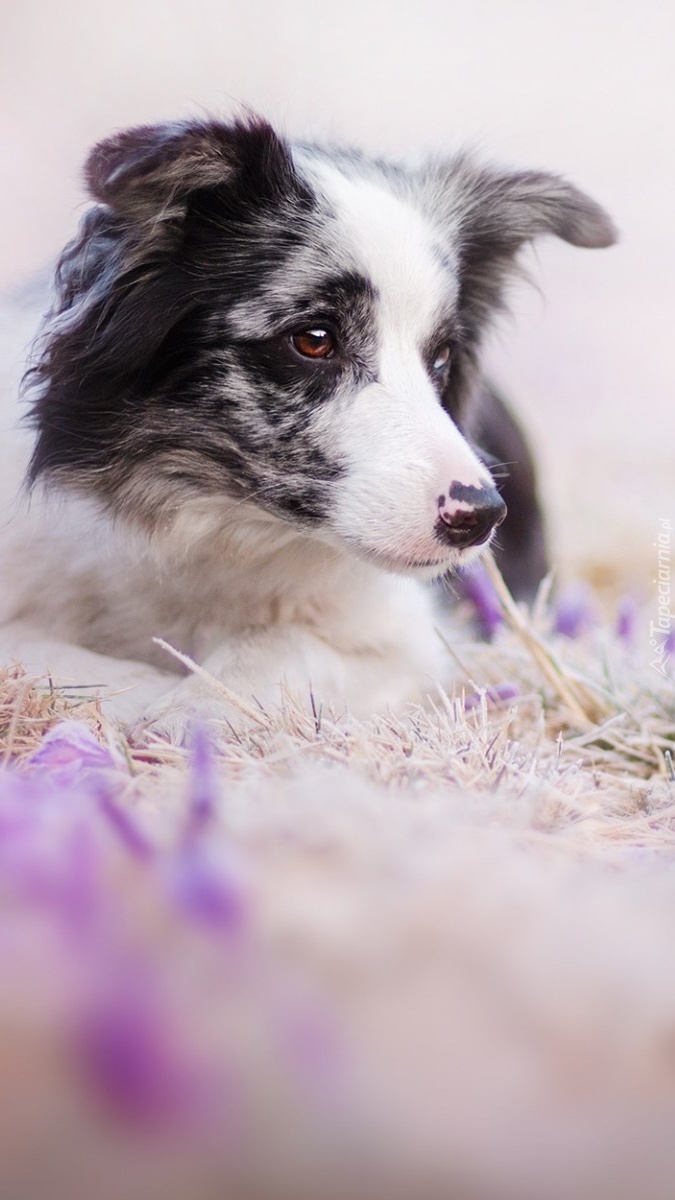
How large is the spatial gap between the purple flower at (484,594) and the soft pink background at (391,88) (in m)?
0.47

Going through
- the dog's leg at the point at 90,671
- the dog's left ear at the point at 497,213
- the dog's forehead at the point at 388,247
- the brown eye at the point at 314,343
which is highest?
the dog's left ear at the point at 497,213

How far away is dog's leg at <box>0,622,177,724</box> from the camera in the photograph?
1546 mm

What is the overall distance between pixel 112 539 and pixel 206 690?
1.23 ft

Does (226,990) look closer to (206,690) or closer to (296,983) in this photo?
(296,983)

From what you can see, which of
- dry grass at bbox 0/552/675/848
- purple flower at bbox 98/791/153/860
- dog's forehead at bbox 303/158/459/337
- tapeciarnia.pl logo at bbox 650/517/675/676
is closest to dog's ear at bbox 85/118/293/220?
dog's forehead at bbox 303/158/459/337

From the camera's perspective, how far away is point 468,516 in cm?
146

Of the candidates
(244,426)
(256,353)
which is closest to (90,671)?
(244,426)

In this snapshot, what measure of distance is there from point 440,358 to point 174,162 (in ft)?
1.79

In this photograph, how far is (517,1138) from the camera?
61 centimetres

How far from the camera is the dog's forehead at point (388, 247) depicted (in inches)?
63.8

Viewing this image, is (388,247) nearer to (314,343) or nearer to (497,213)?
(314,343)

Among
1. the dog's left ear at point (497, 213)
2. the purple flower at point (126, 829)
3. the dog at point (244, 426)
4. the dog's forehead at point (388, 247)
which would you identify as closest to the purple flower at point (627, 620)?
the dog at point (244, 426)

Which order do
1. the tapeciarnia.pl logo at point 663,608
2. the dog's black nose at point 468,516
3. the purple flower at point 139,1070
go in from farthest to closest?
the tapeciarnia.pl logo at point 663,608, the dog's black nose at point 468,516, the purple flower at point 139,1070

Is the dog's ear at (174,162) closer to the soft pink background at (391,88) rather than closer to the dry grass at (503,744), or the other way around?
the soft pink background at (391,88)
